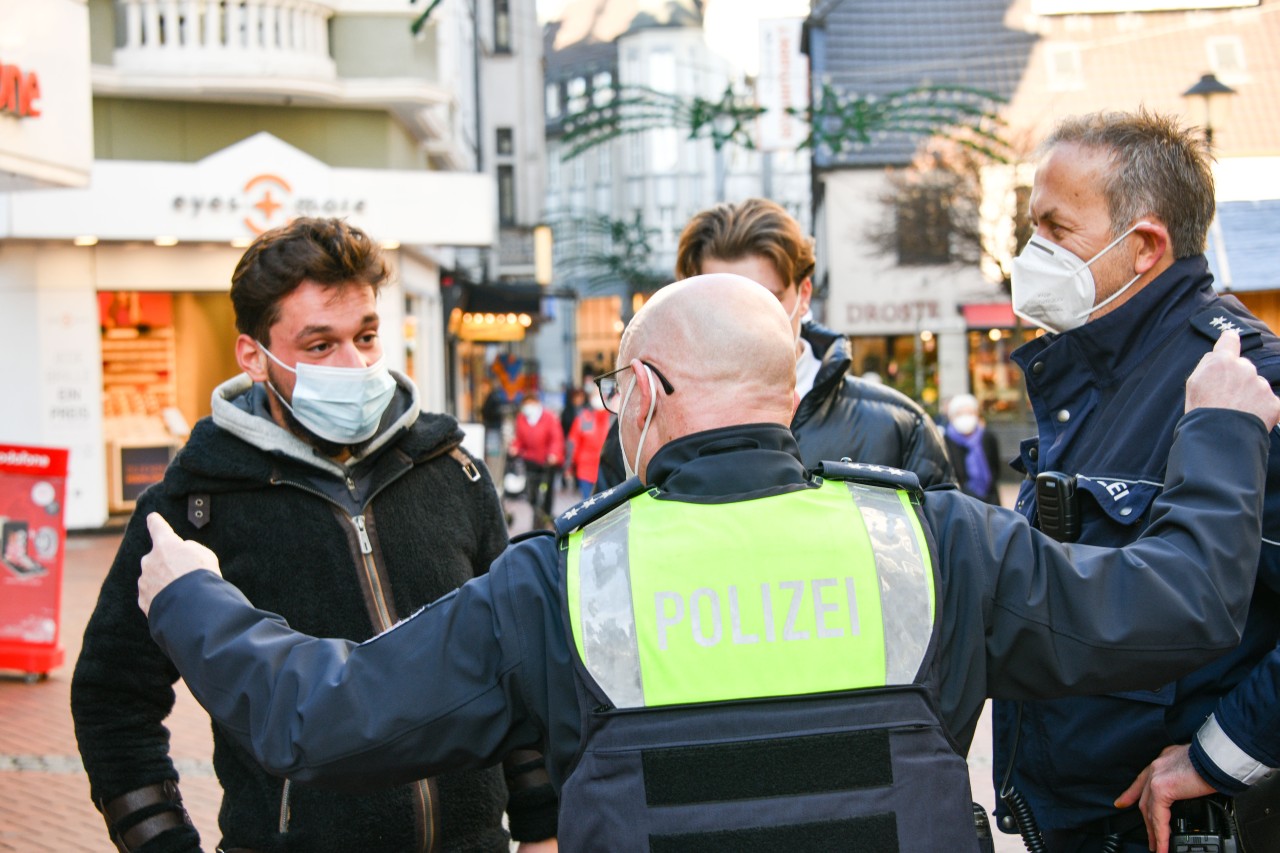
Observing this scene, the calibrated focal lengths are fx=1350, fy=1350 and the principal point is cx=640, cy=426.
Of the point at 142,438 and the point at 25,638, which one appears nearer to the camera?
the point at 25,638

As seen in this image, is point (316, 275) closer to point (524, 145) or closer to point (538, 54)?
point (524, 145)

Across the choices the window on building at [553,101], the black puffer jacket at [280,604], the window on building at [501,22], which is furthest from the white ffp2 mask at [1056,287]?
the window on building at [553,101]

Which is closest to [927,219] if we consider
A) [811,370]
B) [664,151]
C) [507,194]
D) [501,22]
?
[507,194]

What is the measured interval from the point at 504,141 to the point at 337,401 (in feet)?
147

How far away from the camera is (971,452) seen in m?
11.4

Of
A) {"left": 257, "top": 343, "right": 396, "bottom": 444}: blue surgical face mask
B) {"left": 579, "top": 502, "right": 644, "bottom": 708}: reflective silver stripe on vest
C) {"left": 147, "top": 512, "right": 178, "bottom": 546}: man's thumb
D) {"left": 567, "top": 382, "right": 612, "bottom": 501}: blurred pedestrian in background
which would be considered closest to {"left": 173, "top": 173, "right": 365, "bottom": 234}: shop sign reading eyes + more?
{"left": 567, "top": 382, "right": 612, "bottom": 501}: blurred pedestrian in background

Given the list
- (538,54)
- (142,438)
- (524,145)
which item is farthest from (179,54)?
(538,54)

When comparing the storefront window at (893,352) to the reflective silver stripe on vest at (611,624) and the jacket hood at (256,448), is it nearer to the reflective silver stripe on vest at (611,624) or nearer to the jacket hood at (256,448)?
the jacket hood at (256,448)

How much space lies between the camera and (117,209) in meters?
17.2

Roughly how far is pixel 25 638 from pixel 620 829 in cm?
838

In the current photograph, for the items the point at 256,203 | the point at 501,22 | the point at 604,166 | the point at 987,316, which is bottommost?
the point at 987,316

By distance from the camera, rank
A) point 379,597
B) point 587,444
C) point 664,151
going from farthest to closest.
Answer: point 664,151, point 587,444, point 379,597

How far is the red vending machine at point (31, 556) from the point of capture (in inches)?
355

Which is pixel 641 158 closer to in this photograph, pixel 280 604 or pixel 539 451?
pixel 539 451
